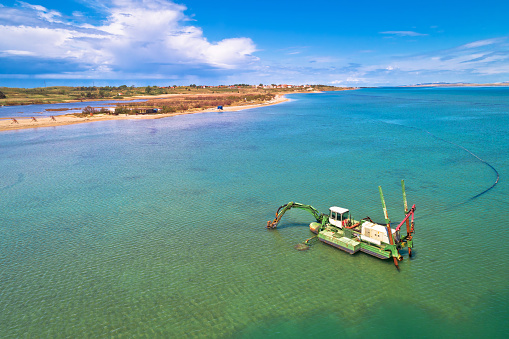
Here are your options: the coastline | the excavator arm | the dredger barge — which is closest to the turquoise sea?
the dredger barge

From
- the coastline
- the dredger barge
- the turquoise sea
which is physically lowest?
the turquoise sea

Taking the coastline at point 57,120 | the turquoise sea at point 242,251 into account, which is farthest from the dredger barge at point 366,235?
the coastline at point 57,120

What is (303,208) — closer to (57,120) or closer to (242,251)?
(242,251)

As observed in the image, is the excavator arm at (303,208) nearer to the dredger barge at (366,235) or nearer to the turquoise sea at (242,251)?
the dredger barge at (366,235)

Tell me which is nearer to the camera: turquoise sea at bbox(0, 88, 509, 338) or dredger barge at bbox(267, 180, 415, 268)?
turquoise sea at bbox(0, 88, 509, 338)

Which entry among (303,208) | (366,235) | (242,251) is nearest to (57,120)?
(242,251)

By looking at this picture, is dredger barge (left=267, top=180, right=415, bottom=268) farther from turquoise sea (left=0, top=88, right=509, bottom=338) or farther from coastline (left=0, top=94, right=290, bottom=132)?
coastline (left=0, top=94, right=290, bottom=132)
